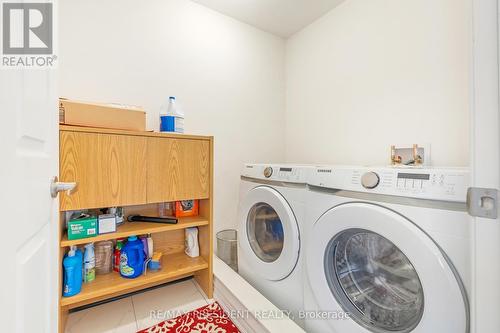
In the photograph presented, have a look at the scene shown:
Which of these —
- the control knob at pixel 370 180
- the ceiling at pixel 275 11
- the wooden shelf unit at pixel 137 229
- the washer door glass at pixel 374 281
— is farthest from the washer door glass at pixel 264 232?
the ceiling at pixel 275 11

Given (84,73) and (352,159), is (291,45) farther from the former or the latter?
(84,73)

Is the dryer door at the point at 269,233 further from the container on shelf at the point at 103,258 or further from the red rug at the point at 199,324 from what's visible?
the container on shelf at the point at 103,258

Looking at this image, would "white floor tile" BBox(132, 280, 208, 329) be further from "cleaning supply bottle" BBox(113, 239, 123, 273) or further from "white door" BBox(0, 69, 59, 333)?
"white door" BBox(0, 69, 59, 333)

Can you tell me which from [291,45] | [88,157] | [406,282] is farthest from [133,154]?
[291,45]

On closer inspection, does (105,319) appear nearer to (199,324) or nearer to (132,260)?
(132,260)

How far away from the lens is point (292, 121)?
6.78 ft

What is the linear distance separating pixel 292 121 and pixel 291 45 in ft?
2.31

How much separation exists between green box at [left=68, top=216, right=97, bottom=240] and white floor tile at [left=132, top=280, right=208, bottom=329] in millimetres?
526

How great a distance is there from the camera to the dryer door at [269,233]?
1113mm

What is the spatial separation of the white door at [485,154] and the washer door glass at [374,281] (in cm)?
18

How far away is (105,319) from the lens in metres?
1.20

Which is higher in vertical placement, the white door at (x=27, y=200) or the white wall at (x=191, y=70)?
the white wall at (x=191, y=70)

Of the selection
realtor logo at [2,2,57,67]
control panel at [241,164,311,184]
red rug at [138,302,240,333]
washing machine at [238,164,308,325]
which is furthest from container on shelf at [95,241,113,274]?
realtor logo at [2,2,57,67]

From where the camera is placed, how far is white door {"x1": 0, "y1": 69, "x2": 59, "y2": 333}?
0.37 metres
